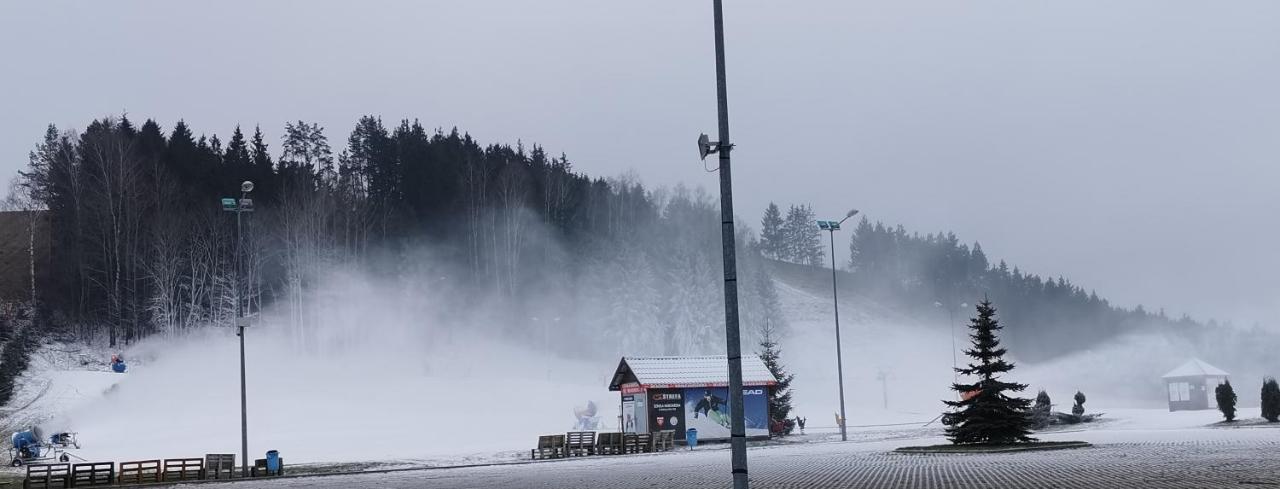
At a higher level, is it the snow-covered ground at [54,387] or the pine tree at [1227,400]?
the snow-covered ground at [54,387]

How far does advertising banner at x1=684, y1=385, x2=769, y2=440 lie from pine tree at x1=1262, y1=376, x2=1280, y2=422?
20.8 metres

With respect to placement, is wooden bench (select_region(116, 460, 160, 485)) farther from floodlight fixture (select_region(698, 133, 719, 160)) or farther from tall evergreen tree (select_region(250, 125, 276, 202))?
tall evergreen tree (select_region(250, 125, 276, 202))

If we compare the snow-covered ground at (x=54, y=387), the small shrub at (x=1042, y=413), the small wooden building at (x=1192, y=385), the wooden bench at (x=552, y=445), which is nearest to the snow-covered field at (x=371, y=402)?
the snow-covered ground at (x=54, y=387)

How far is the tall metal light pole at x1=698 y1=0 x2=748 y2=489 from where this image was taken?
12703 millimetres

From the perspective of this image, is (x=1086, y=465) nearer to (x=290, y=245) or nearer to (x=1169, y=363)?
(x=290, y=245)

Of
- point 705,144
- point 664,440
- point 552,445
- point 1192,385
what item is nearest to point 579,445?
point 552,445

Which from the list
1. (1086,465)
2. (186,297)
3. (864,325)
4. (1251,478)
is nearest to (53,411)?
(186,297)

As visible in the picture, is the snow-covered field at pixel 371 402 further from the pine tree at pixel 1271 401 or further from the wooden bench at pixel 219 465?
the wooden bench at pixel 219 465

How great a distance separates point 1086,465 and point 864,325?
139201 millimetres

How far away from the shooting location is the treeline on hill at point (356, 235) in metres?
89.0

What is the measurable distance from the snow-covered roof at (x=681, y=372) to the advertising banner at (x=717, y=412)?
Result: 411 mm

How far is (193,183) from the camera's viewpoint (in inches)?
3895

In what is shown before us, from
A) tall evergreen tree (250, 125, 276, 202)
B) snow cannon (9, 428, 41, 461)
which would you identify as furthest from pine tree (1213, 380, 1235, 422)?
tall evergreen tree (250, 125, 276, 202)

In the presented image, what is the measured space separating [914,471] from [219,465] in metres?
22.2
